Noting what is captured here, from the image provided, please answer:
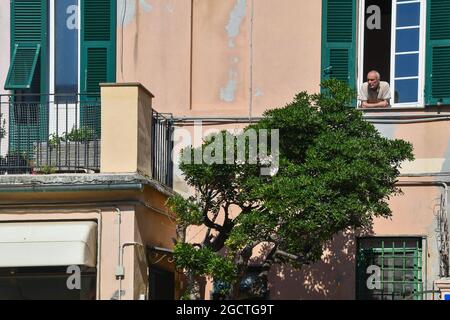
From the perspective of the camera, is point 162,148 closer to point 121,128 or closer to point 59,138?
point 59,138

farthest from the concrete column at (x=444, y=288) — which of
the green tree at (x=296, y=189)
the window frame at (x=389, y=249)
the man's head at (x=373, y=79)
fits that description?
the man's head at (x=373, y=79)

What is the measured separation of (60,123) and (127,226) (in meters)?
2.26

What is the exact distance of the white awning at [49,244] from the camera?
16.7m

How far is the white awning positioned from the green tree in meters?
0.98

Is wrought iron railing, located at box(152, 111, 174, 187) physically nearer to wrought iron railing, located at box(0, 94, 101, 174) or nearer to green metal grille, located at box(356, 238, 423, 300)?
wrought iron railing, located at box(0, 94, 101, 174)

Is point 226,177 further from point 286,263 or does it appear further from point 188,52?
point 188,52

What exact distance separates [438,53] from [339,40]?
4.05 feet

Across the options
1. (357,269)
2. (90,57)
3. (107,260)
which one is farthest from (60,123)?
(357,269)

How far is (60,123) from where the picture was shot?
739 inches

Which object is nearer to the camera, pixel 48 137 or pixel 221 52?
pixel 48 137

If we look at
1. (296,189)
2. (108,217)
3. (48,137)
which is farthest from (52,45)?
(296,189)

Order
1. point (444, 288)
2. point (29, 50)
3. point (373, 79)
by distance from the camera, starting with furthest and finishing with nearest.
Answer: point (29, 50) < point (373, 79) < point (444, 288)

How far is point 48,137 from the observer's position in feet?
59.1

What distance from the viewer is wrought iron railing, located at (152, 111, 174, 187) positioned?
719 inches
